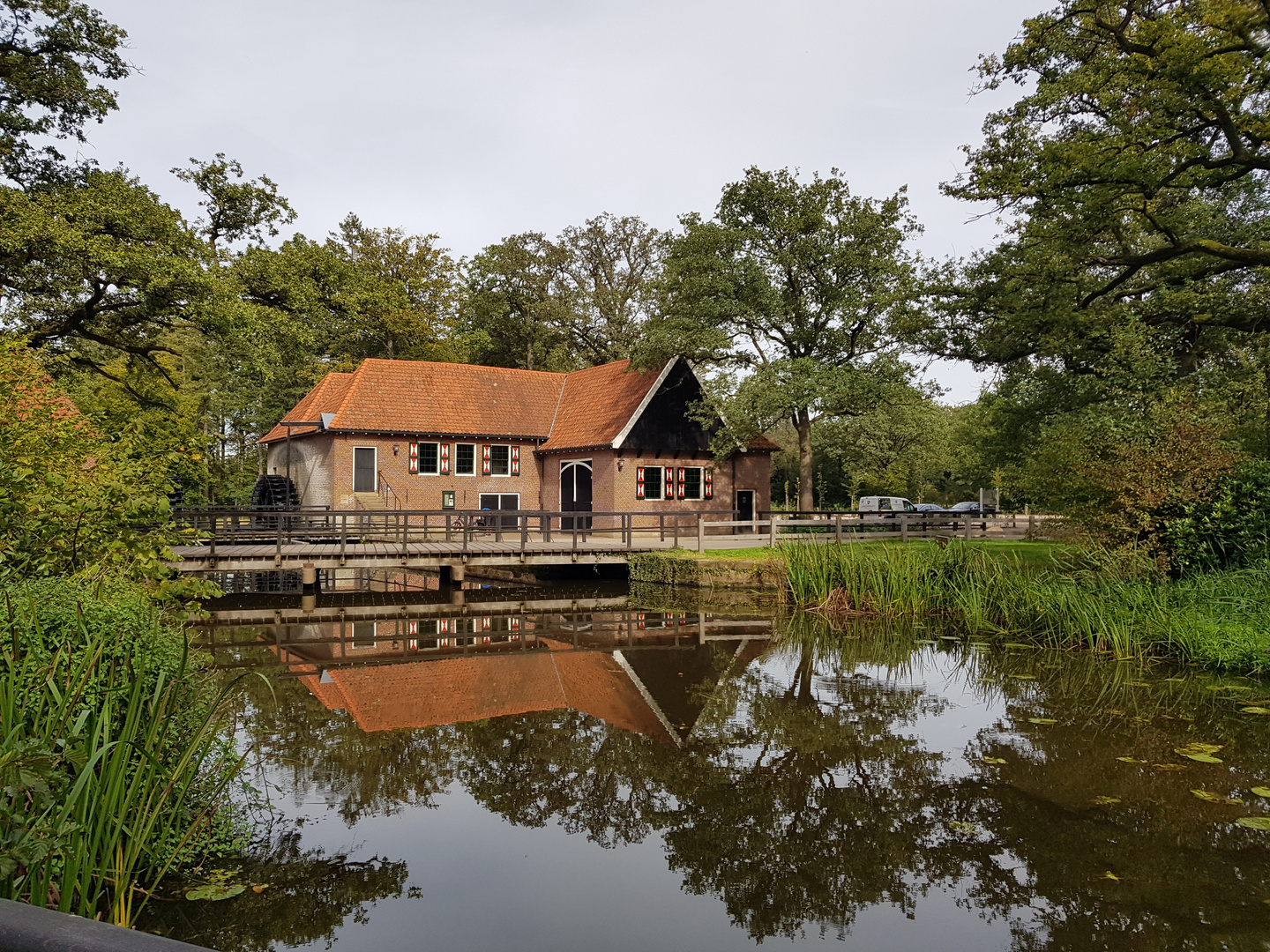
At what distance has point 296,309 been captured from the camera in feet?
65.9

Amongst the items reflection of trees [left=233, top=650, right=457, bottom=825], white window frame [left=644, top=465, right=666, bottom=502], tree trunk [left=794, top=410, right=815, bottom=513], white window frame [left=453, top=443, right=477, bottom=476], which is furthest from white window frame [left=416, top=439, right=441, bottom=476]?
reflection of trees [left=233, top=650, right=457, bottom=825]

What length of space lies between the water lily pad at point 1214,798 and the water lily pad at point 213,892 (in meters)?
6.33

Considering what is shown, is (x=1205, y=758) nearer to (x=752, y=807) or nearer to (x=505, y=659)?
(x=752, y=807)

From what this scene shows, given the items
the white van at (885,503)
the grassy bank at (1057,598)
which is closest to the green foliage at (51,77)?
the grassy bank at (1057,598)

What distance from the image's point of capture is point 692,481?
2720cm

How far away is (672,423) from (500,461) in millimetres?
6256

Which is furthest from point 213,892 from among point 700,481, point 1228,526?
point 700,481

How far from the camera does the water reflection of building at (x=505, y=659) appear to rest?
28.5ft

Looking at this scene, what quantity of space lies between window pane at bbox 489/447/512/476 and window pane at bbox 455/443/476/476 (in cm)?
57

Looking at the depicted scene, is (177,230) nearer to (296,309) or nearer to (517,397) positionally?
(296,309)

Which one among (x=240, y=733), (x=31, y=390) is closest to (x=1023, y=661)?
(x=240, y=733)

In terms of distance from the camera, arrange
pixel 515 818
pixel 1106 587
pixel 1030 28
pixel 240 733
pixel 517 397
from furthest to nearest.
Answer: pixel 517 397 < pixel 1030 28 < pixel 1106 587 < pixel 240 733 < pixel 515 818

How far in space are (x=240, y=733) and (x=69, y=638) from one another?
3874mm

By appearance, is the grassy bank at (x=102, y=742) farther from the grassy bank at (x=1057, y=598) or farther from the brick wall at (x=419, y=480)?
the brick wall at (x=419, y=480)
